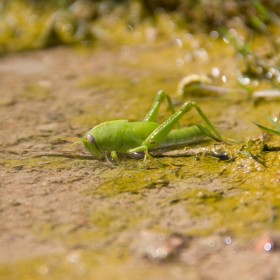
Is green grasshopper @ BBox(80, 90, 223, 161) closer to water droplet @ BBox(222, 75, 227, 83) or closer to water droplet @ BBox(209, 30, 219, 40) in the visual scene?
water droplet @ BBox(222, 75, 227, 83)

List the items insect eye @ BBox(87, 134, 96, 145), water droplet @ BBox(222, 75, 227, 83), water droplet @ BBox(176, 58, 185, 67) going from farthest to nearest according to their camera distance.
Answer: water droplet @ BBox(176, 58, 185, 67) < water droplet @ BBox(222, 75, 227, 83) < insect eye @ BBox(87, 134, 96, 145)

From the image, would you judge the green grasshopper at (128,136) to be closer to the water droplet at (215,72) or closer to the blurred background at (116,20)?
the water droplet at (215,72)

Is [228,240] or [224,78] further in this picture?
[224,78]

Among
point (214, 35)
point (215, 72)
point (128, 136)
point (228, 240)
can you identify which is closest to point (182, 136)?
point (128, 136)

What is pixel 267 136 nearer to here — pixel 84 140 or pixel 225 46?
pixel 84 140

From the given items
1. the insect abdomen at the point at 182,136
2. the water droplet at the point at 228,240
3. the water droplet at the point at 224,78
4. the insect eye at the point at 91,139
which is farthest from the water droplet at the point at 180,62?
the water droplet at the point at 228,240

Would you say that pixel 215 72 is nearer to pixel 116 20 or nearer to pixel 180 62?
pixel 180 62

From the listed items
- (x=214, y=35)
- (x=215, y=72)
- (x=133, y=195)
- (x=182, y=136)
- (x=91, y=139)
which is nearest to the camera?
(x=133, y=195)

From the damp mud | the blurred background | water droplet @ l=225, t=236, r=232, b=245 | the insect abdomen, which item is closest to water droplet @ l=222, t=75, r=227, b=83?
the damp mud

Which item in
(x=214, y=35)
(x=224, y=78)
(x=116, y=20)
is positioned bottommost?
(x=224, y=78)
